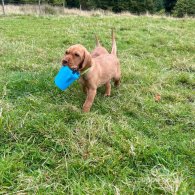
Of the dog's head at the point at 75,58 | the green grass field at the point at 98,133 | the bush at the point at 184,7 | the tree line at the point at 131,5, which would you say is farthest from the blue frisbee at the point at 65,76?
the bush at the point at 184,7

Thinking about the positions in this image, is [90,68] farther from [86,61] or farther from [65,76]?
[65,76]

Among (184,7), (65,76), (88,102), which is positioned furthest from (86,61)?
(184,7)

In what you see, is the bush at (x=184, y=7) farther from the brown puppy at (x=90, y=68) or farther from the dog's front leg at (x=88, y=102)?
the dog's front leg at (x=88, y=102)

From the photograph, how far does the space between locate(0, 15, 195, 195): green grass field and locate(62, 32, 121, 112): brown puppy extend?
9.4 inches

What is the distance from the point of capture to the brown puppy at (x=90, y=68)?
4.00 metres

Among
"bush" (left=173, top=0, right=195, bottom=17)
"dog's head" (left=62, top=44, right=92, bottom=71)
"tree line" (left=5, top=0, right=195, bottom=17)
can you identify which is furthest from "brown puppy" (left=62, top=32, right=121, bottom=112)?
"bush" (left=173, top=0, right=195, bottom=17)

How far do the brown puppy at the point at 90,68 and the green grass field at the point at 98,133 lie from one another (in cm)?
24

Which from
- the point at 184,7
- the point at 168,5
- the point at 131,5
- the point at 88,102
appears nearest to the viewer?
the point at 88,102

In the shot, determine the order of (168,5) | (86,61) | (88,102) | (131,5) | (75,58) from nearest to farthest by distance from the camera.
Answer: (75,58), (86,61), (88,102), (131,5), (168,5)

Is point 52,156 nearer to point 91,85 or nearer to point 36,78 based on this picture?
point 91,85

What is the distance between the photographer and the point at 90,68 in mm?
4406

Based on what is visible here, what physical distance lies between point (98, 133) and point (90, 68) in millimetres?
1143

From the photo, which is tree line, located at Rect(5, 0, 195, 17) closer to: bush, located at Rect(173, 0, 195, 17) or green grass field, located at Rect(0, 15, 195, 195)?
bush, located at Rect(173, 0, 195, 17)

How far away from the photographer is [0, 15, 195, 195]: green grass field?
2.93 m
